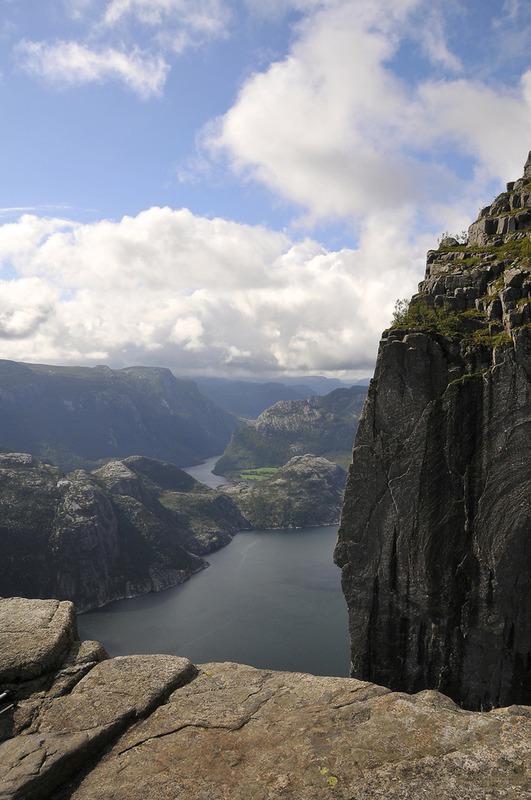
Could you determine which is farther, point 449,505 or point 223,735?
point 449,505

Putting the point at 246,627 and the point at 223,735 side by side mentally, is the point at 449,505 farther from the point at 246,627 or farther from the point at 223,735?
the point at 246,627

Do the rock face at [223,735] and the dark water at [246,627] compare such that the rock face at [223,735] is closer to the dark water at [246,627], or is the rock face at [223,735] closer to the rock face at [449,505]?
the rock face at [449,505]

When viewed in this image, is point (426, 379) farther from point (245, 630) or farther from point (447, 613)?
point (245, 630)

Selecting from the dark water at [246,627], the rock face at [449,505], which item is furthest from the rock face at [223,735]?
the dark water at [246,627]

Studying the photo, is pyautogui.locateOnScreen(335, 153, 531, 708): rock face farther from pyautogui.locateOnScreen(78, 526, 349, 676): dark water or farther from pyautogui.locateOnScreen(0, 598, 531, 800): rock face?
pyautogui.locateOnScreen(78, 526, 349, 676): dark water

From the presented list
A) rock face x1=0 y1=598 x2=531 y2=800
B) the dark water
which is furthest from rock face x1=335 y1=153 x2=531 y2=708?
the dark water

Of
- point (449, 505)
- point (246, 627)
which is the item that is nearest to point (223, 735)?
point (449, 505)
